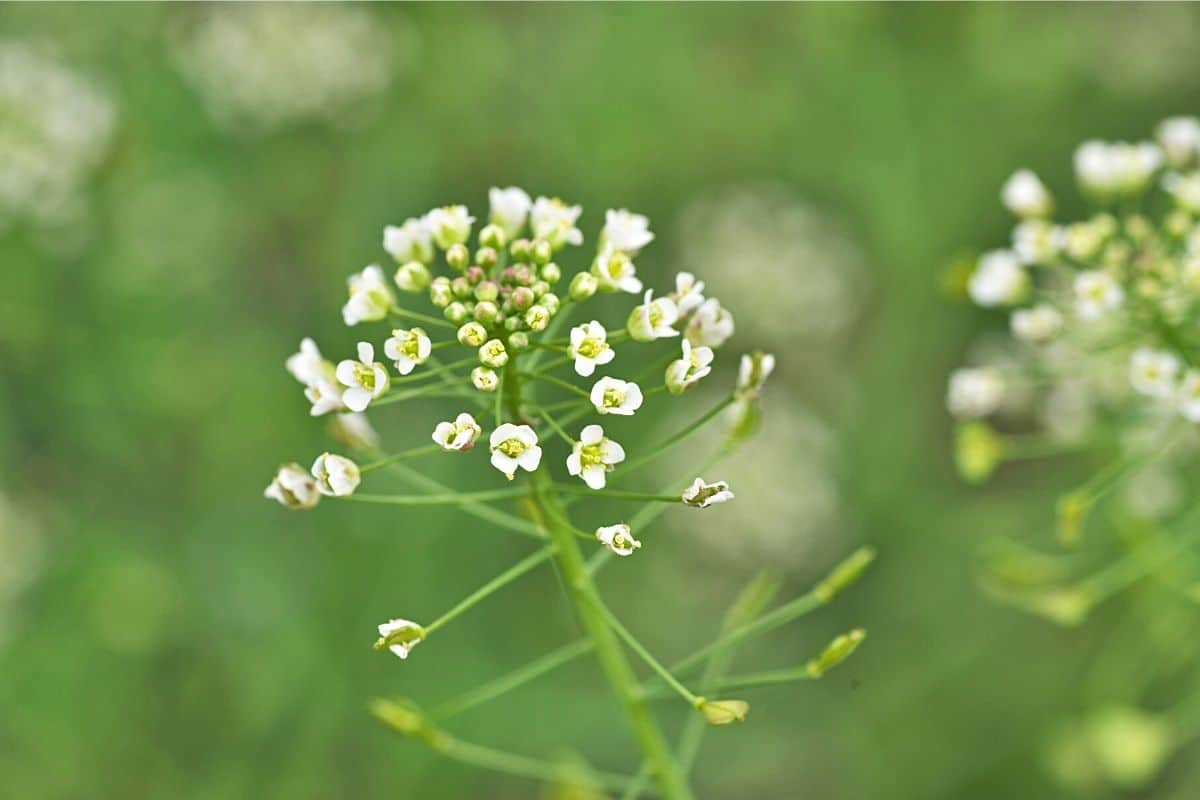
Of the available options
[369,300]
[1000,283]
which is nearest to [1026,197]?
[1000,283]

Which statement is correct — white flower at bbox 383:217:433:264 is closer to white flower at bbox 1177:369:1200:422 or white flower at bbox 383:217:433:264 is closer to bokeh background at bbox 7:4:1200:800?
white flower at bbox 1177:369:1200:422

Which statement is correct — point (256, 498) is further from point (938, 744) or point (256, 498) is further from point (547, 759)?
point (938, 744)

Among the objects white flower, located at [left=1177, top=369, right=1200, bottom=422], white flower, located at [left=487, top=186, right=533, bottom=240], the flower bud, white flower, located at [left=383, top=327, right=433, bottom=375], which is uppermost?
white flower, located at [left=487, top=186, right=533, bottom=240]

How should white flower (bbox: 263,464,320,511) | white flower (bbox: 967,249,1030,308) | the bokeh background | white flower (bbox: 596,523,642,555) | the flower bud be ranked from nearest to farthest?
white flower (bbox: 596,523,642,555)
white flower (bbox: 263,464,320,511)
the flower bud
white flower (bbox: 967,249,1030,308)
the bokeh background

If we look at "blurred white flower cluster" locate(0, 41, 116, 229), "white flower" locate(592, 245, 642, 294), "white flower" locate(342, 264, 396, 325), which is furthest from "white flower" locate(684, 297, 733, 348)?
"blurred white flower cluster" locate(0, 41, 116, 229)

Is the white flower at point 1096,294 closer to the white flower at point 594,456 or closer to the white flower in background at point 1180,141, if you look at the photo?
the white flower in background at point 1180,141

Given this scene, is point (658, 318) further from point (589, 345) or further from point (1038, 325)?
point (1038, 325)
